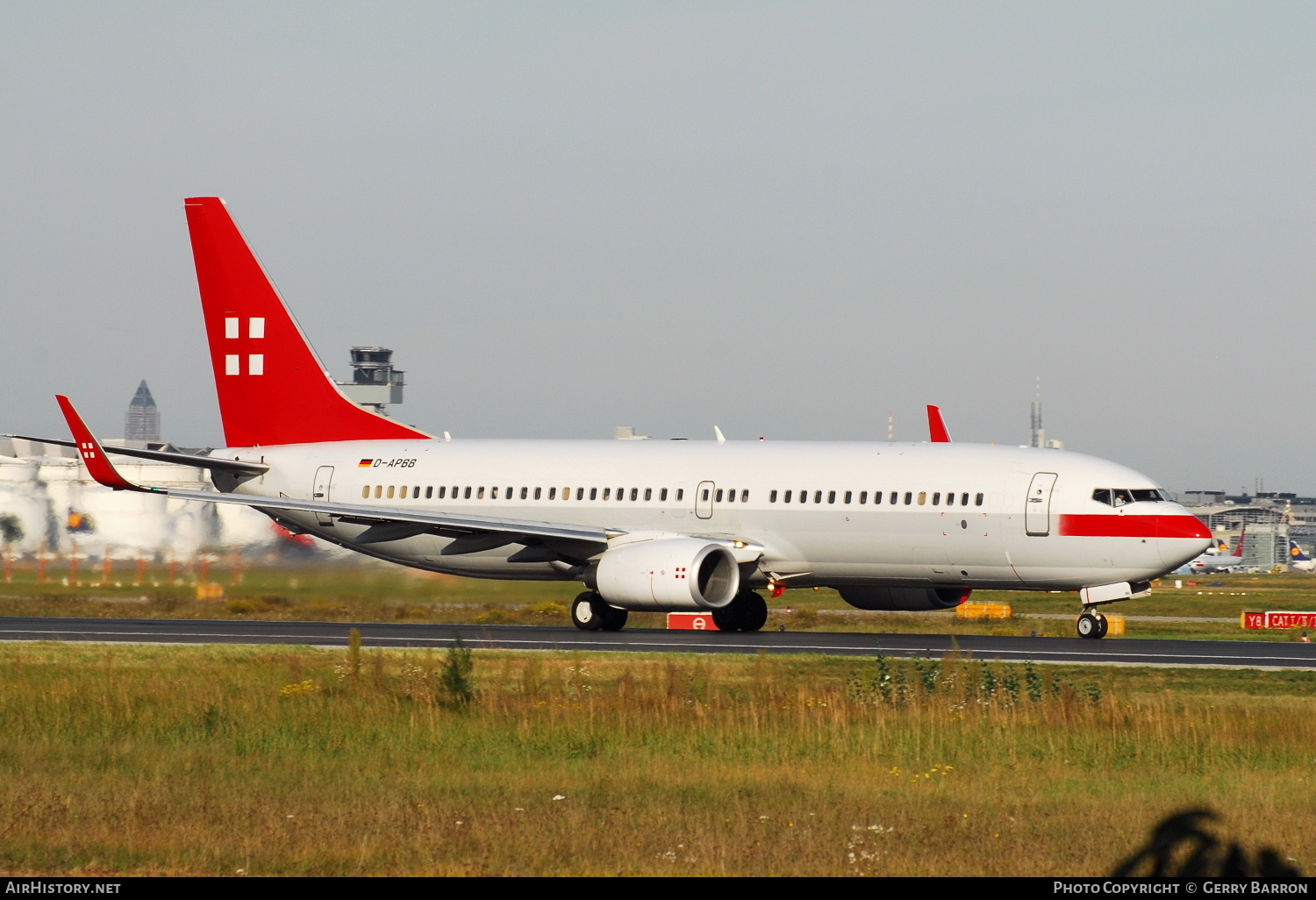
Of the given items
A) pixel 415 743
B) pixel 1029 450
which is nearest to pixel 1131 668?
pixel 1029 450

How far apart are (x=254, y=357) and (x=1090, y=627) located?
21.7 m

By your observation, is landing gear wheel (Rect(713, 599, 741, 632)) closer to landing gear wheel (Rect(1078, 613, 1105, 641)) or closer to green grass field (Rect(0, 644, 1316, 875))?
landing gear wheel (Rect(1078, 613, 1105, 641))

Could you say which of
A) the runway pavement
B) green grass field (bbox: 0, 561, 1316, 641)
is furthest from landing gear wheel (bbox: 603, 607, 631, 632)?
green grass field (bbox: 0, 561, 1316, 641)

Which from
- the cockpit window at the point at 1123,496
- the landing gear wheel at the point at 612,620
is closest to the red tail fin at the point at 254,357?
the landing gear wheel at the point at 612,620

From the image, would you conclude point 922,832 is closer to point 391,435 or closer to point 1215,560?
point 391,435

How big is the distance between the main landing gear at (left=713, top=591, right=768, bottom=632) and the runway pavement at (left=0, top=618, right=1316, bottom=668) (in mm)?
869

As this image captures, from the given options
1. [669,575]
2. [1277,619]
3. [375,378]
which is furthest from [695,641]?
[375,378]

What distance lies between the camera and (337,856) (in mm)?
11164

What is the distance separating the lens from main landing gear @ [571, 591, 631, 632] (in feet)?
116

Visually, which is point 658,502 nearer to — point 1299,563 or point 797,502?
point 797,502

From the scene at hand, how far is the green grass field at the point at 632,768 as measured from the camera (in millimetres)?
11320

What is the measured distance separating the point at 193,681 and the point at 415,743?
19.0 ft

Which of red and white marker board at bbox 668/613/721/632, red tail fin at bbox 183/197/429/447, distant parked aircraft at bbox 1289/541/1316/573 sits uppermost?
red tail fin at bbox 183/197/429/447

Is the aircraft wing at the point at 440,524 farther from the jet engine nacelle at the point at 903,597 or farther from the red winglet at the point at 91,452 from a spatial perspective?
the jet engine nacelle at the point at 903,597
